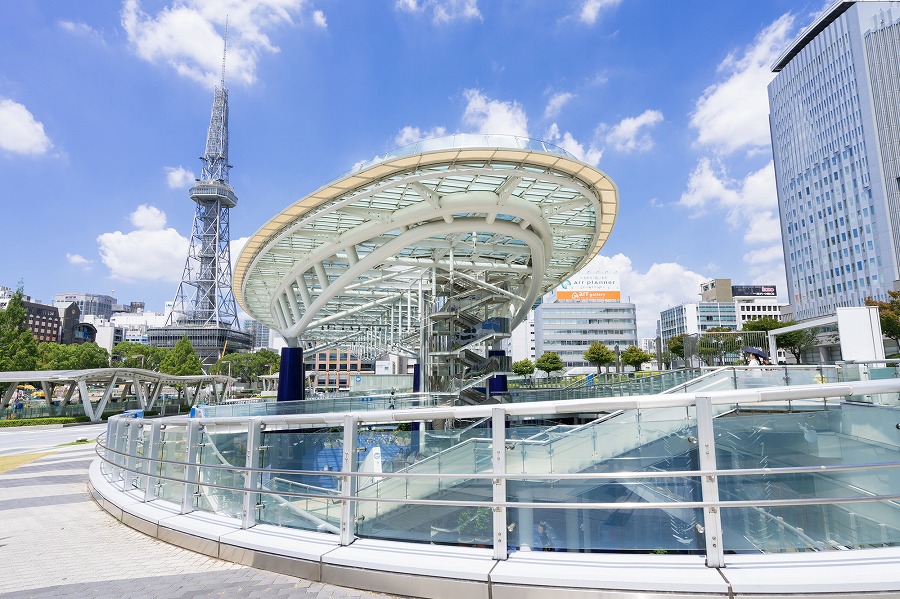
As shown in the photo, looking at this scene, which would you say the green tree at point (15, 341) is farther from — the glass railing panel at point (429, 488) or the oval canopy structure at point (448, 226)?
the glass railing panel at point (429, 488)

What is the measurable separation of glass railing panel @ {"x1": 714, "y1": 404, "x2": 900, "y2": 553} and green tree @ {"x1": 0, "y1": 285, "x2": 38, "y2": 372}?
4839cm

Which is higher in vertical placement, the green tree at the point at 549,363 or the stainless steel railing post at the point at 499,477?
the green tree at the point at 549,363

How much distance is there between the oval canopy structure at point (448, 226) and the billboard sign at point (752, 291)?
409 ft

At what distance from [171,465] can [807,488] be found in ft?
23.0

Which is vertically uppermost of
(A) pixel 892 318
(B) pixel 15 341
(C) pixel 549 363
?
(A) pixel 892 318

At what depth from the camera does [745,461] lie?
3.71m

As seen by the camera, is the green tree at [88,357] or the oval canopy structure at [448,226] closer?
the oval canopy structure at [448,226]

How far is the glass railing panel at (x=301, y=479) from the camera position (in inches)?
190

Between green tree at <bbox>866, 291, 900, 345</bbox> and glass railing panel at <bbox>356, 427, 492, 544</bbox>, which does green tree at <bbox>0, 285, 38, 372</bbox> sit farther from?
green tree at <bbox>866, 291, 900, 345</bbox>

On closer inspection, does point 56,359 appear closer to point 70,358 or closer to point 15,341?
point 70,358

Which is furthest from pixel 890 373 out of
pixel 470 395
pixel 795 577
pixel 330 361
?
pixel 330 361

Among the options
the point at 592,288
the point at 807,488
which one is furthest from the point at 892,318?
the point at 592,288

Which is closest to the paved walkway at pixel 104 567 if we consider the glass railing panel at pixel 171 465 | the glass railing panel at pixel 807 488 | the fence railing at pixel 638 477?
the glass railing panel at pixel 171 465

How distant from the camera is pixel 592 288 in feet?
322
